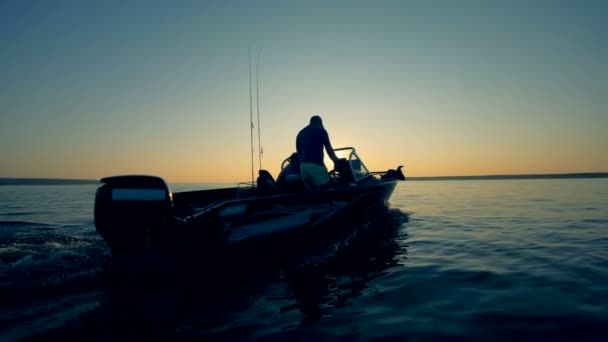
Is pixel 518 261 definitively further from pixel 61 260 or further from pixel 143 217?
pixel 61 260

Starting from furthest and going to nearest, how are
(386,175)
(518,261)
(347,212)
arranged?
1. (386,175)
2. (347,212)
3. (518,261)

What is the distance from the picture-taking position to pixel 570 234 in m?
6.86

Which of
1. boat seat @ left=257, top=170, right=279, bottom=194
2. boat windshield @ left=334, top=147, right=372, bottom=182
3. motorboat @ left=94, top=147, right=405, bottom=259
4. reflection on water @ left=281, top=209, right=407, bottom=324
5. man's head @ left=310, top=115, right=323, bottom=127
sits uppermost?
man's head @ left=310, top=115, right=323, bottom=127

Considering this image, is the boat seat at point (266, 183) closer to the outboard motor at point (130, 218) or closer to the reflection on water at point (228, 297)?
the reflection on water at point (228, 297)

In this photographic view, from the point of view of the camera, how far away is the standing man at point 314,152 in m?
6.89

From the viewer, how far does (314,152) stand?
6.92m

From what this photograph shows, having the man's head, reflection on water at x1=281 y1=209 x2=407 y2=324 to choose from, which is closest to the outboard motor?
reflection on water at x1=281 y1=209 x2=407 y2=324

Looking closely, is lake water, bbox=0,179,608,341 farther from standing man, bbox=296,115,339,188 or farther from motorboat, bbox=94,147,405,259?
standing man, bbox=296,115,339,188

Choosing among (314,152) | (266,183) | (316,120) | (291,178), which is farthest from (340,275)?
(316,120)

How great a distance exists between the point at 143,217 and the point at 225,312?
2234 mm

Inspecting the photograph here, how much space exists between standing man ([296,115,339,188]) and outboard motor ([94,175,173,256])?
3.19 metres

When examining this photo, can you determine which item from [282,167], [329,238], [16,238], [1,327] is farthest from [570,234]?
[16,238]

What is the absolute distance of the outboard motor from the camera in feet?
14.6

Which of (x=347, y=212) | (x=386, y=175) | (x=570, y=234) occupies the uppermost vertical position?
(x=386, y=175)
